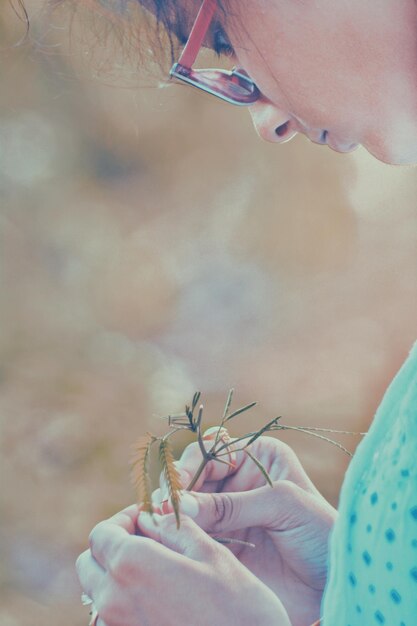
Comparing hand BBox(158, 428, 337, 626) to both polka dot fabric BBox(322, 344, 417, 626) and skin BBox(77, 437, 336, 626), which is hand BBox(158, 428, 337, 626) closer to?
skin BBox(77, 437, 336, 626)

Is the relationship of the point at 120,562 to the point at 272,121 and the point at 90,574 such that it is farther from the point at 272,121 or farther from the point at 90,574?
the point at 272,121

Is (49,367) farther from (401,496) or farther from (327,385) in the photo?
(401,496)

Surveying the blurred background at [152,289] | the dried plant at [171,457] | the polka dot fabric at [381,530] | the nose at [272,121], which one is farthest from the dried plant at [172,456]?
the blurred background at [152,289]

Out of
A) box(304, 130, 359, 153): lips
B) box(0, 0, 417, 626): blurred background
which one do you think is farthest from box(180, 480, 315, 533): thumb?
box(0, 0, 417, 626): blurred background

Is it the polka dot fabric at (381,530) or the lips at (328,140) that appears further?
the lips at (328,140)

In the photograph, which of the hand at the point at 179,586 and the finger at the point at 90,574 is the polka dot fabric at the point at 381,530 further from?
the finger at the point at 90,574

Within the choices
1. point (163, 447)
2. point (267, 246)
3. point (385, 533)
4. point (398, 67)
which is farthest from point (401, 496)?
point (267, 246)

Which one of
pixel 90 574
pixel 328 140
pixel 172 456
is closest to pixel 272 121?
pixel 328 140
